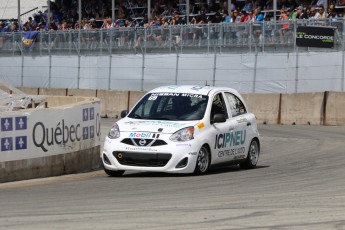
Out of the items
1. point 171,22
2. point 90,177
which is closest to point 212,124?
point 90,177

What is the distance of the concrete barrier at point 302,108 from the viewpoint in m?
30.8

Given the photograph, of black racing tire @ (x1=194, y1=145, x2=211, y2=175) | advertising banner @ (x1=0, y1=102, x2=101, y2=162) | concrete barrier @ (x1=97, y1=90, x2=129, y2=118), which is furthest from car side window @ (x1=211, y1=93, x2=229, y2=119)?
concrete barrier @ (x1=97, y1=90, x2=129, y2=118)

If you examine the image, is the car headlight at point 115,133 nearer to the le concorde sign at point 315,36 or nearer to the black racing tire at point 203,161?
the black racing tire at point 203,161

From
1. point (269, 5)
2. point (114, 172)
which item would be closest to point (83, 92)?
point (269, 5)

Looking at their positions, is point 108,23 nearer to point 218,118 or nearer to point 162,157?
point 218,118

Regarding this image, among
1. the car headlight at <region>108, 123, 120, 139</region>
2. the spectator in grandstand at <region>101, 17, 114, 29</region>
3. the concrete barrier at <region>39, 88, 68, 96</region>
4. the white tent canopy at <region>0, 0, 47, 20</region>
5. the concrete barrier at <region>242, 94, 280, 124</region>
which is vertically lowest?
the concrete barrier at <region>39, 88, 68, 96</region>

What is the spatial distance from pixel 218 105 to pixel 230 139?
2.05ft

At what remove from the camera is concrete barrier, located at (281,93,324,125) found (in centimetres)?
3078

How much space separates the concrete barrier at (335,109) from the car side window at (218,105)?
43.3 ft

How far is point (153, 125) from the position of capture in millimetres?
16359

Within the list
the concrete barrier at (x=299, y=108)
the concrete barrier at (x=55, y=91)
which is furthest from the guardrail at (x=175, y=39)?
the concrete barrier at (x=299, y=108)

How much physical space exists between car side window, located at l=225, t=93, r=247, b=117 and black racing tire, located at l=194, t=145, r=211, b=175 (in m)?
1.38

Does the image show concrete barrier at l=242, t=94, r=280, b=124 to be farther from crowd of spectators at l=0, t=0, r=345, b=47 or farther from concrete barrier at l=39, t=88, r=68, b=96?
concrete barrier at l=39, t=88, r=68, b=96

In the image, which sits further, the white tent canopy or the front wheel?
the white tent canopy
